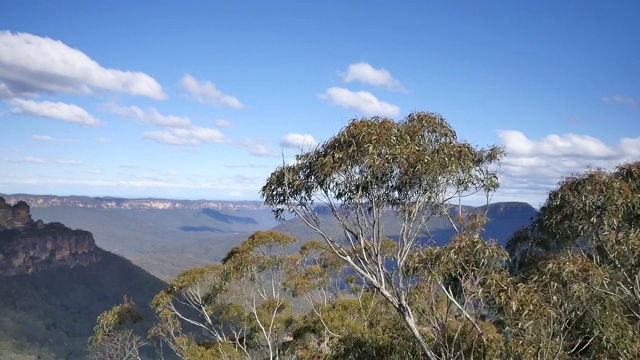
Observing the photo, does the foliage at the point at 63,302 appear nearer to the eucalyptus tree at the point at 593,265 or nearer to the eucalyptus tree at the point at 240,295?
the eucalyptus tree at the point at 240,295

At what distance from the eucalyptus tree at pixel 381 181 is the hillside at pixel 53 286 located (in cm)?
8389

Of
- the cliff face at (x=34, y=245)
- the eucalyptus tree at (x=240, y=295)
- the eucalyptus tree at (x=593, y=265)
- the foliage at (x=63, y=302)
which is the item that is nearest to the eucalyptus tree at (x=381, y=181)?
the eucalyptus tree at (x=593, y=265)

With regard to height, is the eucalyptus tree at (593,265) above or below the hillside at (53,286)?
above

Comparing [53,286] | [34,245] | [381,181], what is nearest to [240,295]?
[381,181]

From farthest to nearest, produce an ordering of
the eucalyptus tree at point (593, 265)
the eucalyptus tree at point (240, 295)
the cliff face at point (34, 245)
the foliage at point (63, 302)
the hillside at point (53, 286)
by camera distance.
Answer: the cliff face at point (34, 245) < the hillside at point (53, 286) < the foliage at point (63, 302) < the eucalyptus tree at point (240, 295) < the eucalyptus tree at point (593, 265)

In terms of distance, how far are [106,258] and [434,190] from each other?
138 metres

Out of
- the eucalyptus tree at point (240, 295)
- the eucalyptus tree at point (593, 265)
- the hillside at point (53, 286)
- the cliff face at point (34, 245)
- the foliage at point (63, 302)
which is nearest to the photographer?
the eucalyptus tree at point (593, 265)

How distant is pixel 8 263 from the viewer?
115312mm

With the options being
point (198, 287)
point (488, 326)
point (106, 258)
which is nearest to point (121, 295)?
point (106, 258)

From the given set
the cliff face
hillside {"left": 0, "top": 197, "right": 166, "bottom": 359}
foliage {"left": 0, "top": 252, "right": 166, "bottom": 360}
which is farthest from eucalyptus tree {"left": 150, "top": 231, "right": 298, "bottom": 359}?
the cliff face

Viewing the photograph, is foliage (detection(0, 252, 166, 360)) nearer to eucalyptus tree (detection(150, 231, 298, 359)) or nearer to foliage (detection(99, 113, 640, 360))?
eucalyptus tree (detection(150, 231, 298, 359))

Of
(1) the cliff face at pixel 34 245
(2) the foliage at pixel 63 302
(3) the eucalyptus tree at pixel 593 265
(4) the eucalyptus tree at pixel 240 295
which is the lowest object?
(2) the foliage at pixel 63 302

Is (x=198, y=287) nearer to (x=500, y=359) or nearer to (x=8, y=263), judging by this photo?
(x=500, y=359)

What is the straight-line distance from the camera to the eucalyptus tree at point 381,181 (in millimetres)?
9523
